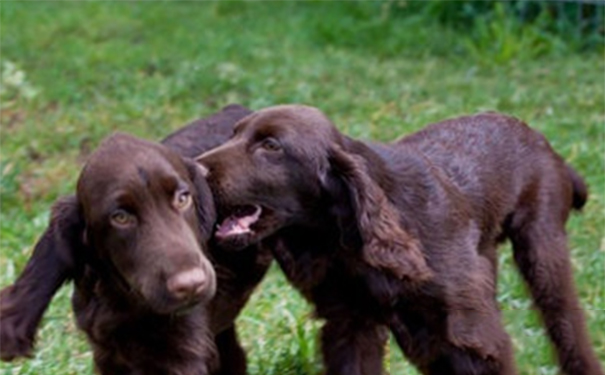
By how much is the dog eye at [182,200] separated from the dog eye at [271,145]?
41 centimetres

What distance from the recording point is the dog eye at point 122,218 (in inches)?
172

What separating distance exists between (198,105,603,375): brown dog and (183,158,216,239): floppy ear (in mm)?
55

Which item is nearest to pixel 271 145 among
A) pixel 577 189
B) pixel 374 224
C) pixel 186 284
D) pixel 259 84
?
pixel 374 224

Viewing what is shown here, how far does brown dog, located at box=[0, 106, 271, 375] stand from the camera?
428 cm

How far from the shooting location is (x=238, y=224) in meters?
4.73

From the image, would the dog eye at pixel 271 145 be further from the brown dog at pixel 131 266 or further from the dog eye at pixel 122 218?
the dog eye at pixel 122 218

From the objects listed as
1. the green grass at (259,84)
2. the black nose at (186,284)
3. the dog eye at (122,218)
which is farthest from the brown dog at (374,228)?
the green grass at (259,84)

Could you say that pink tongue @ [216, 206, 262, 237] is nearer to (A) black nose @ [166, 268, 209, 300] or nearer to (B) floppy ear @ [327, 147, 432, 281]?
(B) floppy ear @ [327, 147, 432, 281]

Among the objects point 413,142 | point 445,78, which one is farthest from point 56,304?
point 445,78

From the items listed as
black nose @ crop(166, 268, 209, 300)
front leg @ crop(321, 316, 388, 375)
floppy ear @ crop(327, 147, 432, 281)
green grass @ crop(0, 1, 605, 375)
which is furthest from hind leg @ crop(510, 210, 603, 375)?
black nose @ crop(166, 268, 209, 300)

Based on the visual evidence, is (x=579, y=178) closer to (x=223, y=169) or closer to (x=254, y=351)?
(x=254, y=351)

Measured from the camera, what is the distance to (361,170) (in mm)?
4805

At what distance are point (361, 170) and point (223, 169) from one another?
0.45 m

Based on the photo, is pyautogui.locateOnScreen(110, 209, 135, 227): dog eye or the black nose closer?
the black nose
